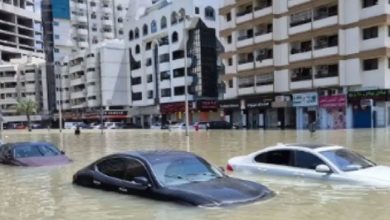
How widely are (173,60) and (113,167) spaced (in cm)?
7687

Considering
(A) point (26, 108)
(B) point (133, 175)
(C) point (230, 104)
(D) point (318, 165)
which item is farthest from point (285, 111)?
(A) point (26, 108)

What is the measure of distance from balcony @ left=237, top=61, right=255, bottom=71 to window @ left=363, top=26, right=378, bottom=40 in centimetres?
1667

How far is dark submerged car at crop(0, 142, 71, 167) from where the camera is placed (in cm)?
1861

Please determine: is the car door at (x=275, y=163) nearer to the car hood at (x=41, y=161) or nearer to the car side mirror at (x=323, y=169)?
the car side mirror at (x=323, y=169)

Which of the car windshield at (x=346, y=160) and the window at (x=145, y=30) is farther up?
the window at (x=145, y=30)

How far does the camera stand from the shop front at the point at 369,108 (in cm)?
5028

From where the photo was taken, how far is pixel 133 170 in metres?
10.4

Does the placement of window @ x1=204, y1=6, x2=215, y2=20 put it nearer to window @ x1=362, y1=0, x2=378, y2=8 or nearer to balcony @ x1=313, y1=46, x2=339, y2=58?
balcony @ x1=313, y1=46, x2=339, y2=58

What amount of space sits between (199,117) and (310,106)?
88.0 ft

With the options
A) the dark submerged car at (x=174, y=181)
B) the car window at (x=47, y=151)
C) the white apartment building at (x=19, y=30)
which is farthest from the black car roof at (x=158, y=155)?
the white apartment building at (x=19, y=30)

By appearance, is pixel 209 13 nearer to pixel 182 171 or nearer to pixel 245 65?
pixel 245 65

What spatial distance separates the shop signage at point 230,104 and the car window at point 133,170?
5844 cm

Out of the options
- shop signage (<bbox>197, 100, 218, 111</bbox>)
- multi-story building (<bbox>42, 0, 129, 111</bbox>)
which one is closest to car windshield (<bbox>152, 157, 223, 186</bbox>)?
shop signage (<bbox>197, 100, 218, 111</bbox>)

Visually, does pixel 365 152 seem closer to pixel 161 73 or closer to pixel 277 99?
pixel 277 99
